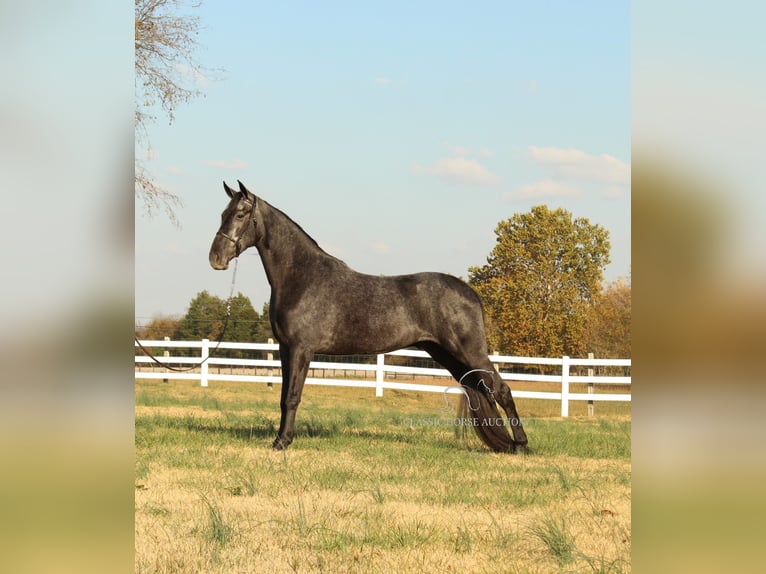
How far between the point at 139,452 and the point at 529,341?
604 inches

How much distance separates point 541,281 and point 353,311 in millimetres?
14890

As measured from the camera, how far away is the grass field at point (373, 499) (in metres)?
3.89

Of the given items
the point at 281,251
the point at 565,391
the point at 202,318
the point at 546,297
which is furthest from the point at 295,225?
the point at 202,318

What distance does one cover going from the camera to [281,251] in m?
7.94

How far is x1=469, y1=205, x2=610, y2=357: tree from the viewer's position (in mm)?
21234

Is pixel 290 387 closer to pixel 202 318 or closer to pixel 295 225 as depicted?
pixel 295 225

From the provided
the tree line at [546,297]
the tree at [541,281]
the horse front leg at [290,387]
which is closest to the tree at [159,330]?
the tree line at [546,297]

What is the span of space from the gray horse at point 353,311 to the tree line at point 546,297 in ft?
41.6

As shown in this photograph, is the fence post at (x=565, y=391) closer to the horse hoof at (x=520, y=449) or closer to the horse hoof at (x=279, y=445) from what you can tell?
the horse hoof at (x=520, y=449)
